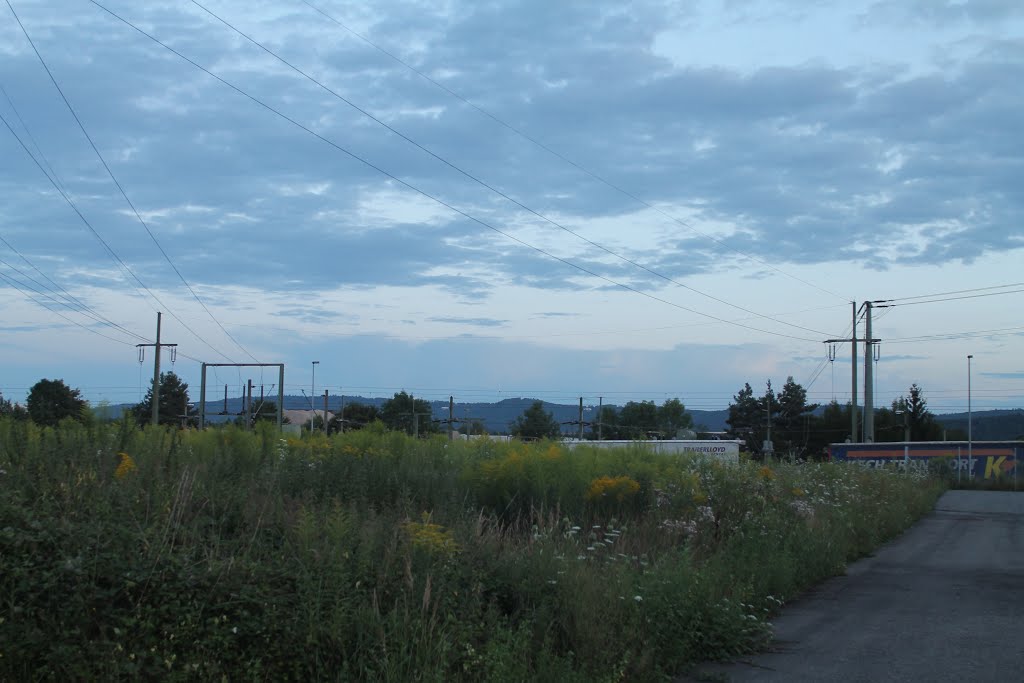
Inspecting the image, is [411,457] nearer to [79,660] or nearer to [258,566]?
[258,566]

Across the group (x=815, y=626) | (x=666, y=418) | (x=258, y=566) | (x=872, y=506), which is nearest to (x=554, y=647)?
(x=258, y=566)

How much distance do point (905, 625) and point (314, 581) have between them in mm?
7205

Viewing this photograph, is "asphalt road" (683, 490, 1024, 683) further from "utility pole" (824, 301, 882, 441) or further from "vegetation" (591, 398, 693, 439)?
"vegetation" (591, 398, 693, 439)

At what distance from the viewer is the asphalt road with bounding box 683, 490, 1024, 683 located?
8.37 meters

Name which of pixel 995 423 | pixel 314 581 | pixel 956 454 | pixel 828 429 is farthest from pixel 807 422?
pixel 314 581

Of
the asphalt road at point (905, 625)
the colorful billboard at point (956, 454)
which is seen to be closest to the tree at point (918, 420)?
the colorful billboard at point (956, 454)

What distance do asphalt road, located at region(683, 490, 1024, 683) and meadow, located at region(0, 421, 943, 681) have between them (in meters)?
Answer: 0.48

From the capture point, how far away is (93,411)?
392 inches

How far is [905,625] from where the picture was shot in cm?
1059

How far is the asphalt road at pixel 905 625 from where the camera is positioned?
329 inches

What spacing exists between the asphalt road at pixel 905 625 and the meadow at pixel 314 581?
19.0 inches

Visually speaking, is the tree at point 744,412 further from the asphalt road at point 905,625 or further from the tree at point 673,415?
the asphalt road at point 905,625

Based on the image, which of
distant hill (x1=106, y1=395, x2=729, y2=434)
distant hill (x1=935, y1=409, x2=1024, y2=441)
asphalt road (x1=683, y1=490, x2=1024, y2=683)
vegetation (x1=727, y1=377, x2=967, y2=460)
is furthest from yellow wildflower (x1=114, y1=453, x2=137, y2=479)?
distant hill (x1=935, y1=409, x2=1024, y2=441)

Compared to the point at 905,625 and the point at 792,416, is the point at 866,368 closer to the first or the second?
the point at 905,625
